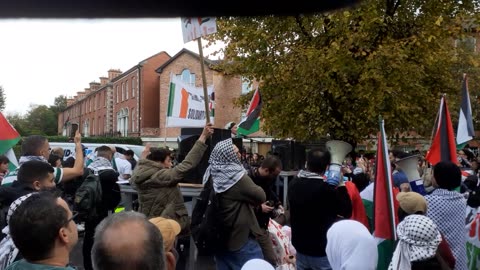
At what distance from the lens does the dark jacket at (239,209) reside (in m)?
4.62

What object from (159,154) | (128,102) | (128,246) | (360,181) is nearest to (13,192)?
(159,154)

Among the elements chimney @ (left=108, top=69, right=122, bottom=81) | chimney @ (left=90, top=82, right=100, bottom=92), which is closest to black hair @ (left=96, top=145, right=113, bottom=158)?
chimney @ (left=108, top=69, right=122, bottom=81)

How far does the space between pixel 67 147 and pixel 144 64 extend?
28.8 meters

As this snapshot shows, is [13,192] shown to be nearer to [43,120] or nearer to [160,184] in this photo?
[160,184]

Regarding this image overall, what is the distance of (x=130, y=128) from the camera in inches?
1982

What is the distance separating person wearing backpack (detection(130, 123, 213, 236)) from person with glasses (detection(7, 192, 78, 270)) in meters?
2.37

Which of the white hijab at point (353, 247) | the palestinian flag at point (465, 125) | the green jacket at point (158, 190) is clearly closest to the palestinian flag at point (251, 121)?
the palestinian flag at point (465, 125)

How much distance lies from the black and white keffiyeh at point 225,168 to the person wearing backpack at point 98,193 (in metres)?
2.12

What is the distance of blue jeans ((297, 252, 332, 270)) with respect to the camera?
4.68 meters

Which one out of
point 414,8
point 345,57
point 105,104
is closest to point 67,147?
point 345,57

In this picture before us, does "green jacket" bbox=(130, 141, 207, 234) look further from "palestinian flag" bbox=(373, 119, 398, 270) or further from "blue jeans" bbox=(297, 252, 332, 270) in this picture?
"palestinian flag" bbox=(373, 119, 398, 270)

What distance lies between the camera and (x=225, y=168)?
4688mm

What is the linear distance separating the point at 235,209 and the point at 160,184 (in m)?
0.86

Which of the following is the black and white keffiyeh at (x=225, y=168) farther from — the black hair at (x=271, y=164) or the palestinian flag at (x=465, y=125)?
the palestinian flag at (x=465, y=125)
